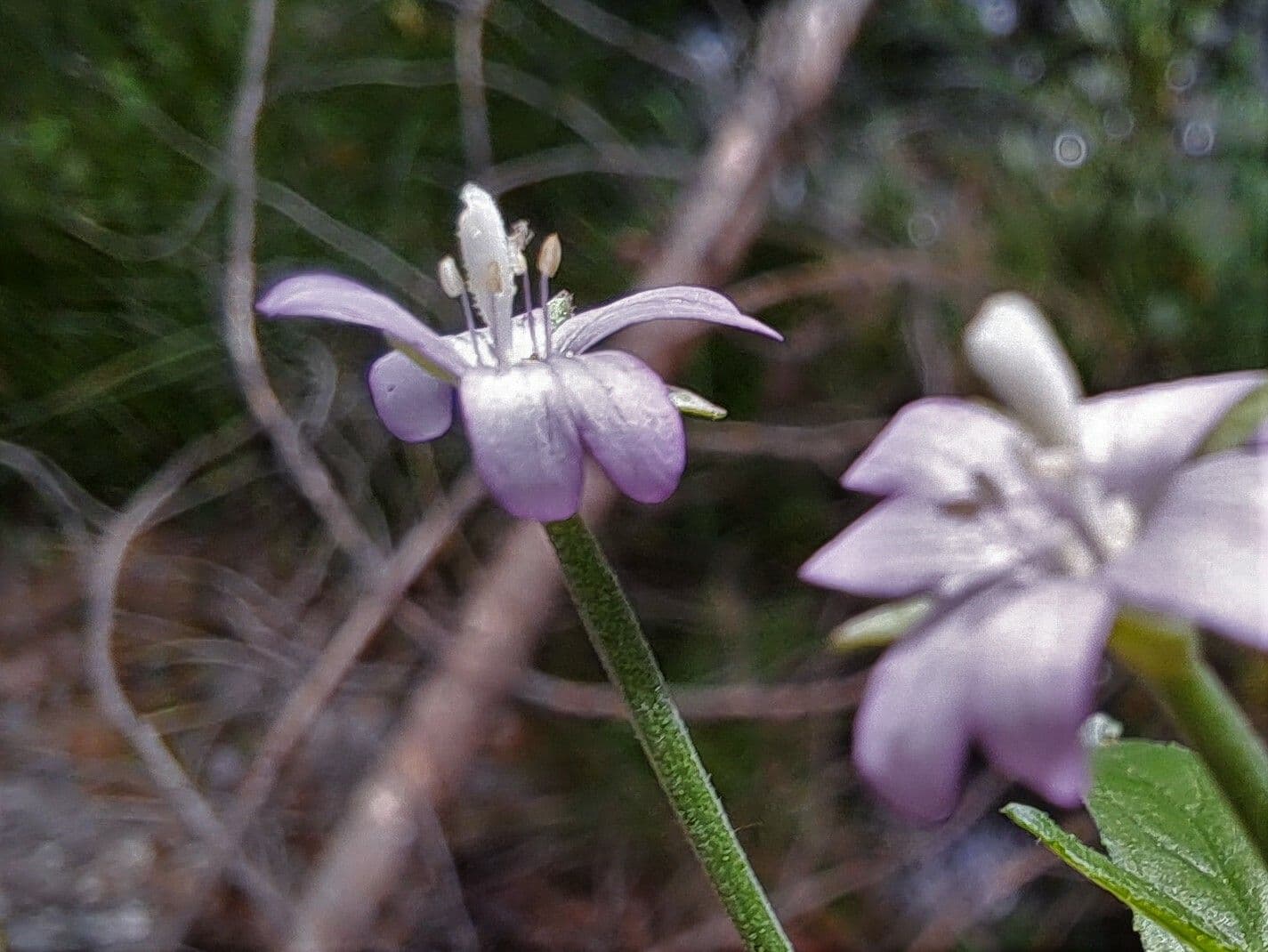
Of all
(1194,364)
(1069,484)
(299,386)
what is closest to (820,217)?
(1194,364)

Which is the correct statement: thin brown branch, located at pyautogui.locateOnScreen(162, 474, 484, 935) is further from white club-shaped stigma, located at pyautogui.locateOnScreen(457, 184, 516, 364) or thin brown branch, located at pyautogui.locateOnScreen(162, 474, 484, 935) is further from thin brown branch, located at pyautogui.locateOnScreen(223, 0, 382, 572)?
white club-shaped stigma, located at pyautogui.locateOnScreen(457, 184, 516, 364)

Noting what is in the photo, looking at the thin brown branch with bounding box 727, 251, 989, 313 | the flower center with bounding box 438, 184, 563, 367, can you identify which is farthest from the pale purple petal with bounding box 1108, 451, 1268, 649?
the thin brown branch with bounding box 727, 251, 989, 313

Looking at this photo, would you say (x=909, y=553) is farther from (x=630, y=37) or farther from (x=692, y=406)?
(x=630, y=37)

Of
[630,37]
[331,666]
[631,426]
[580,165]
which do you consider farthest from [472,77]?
[631,426]

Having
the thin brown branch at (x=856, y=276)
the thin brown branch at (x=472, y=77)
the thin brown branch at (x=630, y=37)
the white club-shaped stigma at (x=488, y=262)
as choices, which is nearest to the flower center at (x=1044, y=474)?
the white club-shaped stigma at (x=488, y=262)

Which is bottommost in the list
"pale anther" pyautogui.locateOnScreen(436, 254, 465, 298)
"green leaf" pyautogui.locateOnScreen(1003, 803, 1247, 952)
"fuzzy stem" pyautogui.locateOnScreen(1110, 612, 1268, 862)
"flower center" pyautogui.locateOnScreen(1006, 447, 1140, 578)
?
"green leaf" pyautogui.locateOnScreen(1003, 803, 1247, 952)

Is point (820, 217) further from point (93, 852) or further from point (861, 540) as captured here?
point (861, 540)
